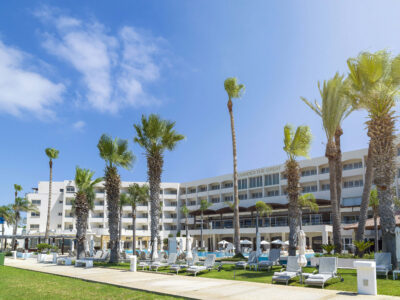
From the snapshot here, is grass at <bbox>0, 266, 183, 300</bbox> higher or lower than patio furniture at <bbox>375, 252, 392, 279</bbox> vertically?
lower

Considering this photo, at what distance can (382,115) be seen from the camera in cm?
1752

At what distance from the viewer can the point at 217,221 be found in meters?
68.6

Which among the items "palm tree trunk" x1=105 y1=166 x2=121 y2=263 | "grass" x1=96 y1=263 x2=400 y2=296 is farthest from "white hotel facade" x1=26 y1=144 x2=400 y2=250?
"grass" x1=96 y1=263 x2=400 y2=296

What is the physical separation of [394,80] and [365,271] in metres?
10.5

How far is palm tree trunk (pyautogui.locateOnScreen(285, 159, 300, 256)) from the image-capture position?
69.1 ft

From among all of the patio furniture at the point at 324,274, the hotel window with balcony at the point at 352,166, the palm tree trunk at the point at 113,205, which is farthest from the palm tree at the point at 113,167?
the hotel window with balcony at the point at 352,166

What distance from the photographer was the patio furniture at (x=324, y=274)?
1333cm

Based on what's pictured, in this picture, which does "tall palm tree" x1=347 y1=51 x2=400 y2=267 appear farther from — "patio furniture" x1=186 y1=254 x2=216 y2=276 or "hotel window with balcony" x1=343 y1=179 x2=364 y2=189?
"hotel window with balcony" x1=343 y1=179 x2=364 y2=189

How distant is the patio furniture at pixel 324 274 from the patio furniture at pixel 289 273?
2.48 feet

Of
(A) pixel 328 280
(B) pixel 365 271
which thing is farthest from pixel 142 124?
(B) pixel 365 271

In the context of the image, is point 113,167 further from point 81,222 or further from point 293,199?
point 293,199

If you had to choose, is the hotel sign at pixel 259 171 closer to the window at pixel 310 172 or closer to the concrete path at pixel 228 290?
the window at pixel 310 172

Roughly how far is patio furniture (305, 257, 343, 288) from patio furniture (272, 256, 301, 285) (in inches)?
29.8

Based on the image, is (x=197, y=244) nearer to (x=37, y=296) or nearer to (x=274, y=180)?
(x=274, y=180)
